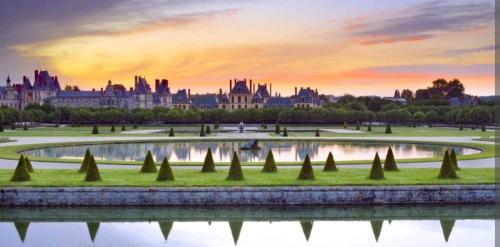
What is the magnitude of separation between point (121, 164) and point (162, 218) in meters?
8.37

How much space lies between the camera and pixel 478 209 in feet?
61.7

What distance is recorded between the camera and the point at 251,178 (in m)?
20.8

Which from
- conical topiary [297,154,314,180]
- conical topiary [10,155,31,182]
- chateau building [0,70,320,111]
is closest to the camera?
conical topiary [10,155,31,182]

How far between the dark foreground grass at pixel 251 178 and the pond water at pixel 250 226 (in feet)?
3.96

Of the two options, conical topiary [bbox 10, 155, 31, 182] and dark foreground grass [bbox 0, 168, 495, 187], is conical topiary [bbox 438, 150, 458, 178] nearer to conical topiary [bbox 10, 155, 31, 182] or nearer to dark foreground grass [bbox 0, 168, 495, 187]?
dark foreground grass [bbox 0, 168, 495, 187]

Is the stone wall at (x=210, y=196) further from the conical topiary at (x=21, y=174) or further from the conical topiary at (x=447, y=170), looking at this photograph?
the conical topiary at (x=447, y=170)

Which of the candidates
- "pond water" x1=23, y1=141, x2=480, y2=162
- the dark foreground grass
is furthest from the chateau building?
the dark foreground grass

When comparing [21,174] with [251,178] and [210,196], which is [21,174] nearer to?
[210,196]

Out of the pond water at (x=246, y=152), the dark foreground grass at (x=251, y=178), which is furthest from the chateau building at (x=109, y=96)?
the dark foreground grass at (x=251, y=178)

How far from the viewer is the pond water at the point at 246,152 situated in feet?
101

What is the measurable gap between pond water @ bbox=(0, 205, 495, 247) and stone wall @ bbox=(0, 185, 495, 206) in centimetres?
29

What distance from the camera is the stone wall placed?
61.3 feet

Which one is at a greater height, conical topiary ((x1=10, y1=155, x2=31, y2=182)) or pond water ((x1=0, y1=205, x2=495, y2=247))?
conical topiary ((x1=10, y1=155, x2=31, y2=182))

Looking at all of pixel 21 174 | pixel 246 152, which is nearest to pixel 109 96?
pixel 246 152
